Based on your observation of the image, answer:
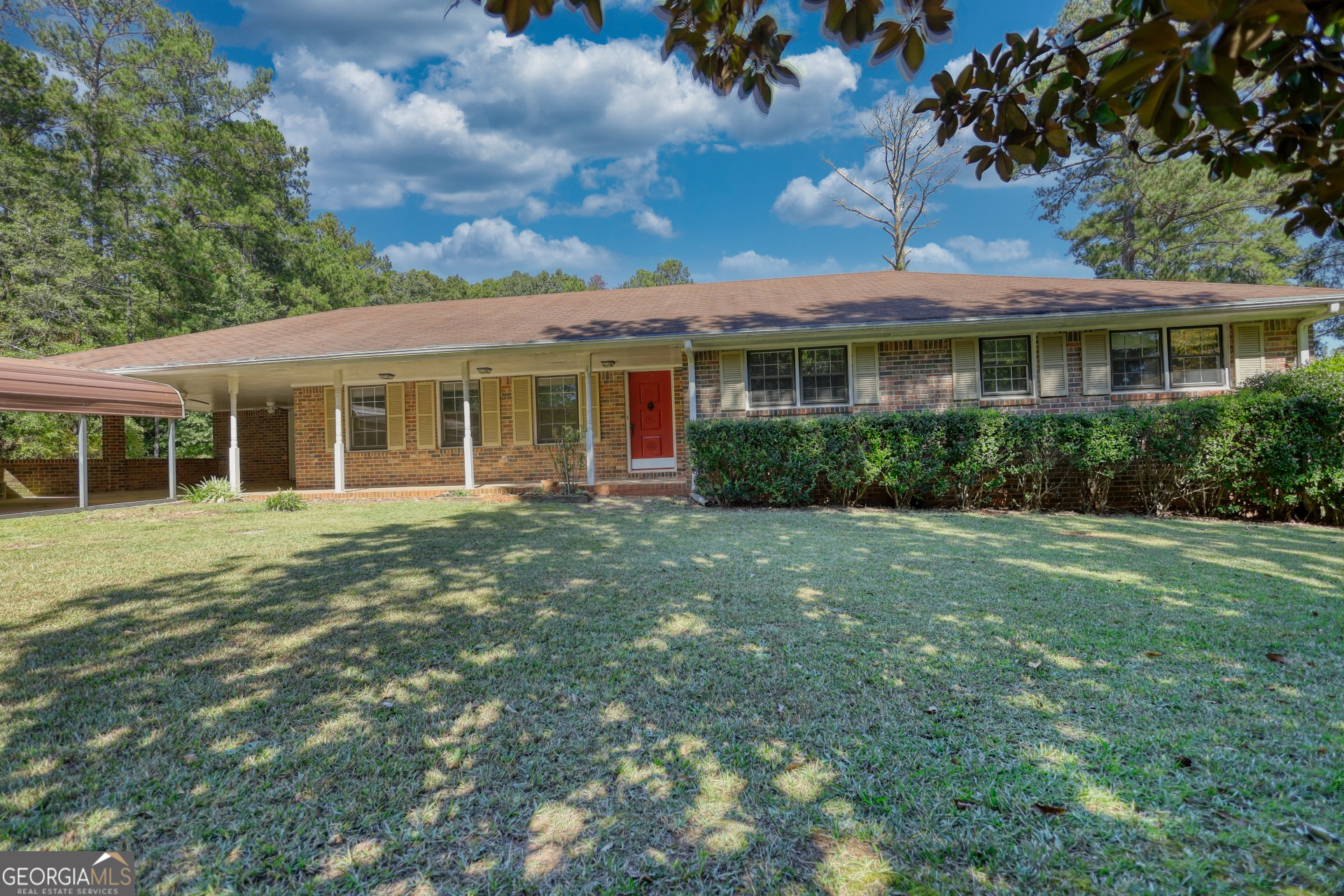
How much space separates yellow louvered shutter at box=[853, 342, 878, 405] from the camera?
34.9 feet

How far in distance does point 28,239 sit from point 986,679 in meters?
23.5

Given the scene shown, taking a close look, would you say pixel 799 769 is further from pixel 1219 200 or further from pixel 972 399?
pixel 1219 200

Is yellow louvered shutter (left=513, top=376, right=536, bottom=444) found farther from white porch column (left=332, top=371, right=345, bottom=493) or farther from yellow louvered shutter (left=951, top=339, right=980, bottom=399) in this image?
yellow louvered shutter (left=951, top=339, right=980, bottom=399)

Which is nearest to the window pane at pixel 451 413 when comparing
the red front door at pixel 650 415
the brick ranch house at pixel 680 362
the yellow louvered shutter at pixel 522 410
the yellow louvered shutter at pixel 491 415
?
the brick ranch house at pixel 680 362

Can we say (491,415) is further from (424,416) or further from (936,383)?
(936,383)

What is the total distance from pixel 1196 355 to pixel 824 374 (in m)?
6.47

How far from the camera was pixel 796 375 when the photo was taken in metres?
10.9

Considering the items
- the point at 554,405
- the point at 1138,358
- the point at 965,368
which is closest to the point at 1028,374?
the point at 965,368

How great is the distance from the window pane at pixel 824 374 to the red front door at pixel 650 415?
2906 millimetres

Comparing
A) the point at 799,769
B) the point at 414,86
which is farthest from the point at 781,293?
the point at 414,86

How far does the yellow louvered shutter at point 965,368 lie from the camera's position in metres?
10.5

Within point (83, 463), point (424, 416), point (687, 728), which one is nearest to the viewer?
point (687, 728)

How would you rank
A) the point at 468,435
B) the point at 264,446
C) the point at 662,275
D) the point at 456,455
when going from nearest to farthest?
the point at 468,435
the point at 456,455
the point at 264,446
the point at 662,275

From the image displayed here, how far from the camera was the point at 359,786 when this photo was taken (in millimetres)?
2043
